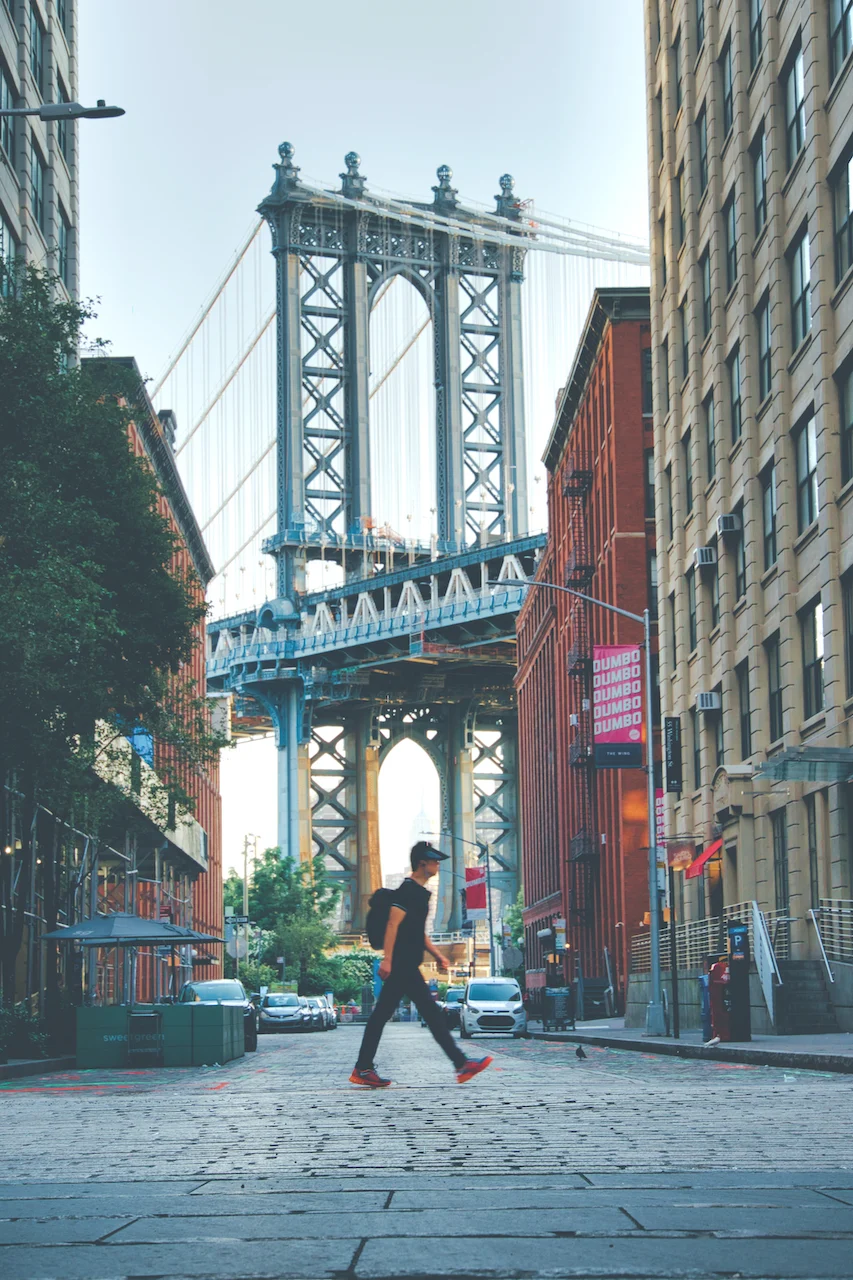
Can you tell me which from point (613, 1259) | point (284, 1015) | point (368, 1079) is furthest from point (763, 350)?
point (284, 1015)

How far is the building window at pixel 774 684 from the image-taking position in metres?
35.5

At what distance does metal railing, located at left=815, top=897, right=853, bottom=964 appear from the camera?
96.1 feet

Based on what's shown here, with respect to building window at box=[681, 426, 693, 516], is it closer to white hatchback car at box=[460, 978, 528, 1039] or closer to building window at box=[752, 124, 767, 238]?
building window at box=[752, 124, 767, 238]

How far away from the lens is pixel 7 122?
134 feet

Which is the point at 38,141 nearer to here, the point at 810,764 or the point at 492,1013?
the point at 492,1013

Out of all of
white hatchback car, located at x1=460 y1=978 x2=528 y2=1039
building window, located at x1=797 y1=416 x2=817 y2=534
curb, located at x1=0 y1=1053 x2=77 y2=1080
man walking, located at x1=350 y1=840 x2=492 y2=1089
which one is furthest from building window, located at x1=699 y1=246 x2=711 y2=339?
man walking, located at x1=350 y1=840 x2=492 y2=1089

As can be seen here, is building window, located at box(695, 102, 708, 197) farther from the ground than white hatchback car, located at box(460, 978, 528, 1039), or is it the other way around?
building window, located at box(695, 102, 708, 197)

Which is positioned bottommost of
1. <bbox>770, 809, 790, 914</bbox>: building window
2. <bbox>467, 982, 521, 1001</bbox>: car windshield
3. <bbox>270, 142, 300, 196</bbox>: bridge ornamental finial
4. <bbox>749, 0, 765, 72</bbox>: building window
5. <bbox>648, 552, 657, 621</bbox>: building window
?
<bbox>467, 982, 521, 1001</bbox>: car windshield

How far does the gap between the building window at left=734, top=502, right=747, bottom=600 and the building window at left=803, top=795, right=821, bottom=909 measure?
670 cm

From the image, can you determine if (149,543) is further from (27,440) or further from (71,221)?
(71,221)

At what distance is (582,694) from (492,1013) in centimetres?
2459

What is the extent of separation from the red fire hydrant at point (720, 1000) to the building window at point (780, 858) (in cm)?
743

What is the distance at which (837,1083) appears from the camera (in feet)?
53.5

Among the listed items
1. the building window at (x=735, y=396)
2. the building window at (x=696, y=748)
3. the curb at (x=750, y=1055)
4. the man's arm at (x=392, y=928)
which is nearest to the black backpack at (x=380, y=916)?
the man's arm at (x=392, y=928)
